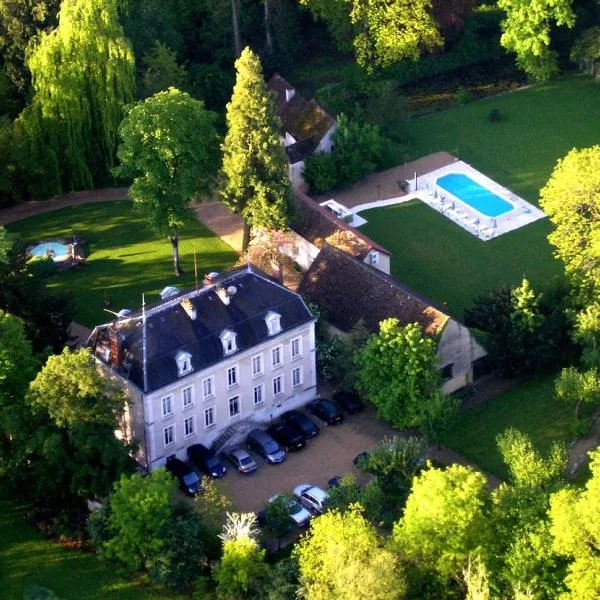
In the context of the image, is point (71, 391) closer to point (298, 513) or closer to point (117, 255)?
point (298, 513)

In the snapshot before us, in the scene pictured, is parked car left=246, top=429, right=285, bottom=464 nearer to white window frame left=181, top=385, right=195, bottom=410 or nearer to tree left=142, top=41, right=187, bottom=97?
white window frame left=181, top=385, right=195, bottom=410

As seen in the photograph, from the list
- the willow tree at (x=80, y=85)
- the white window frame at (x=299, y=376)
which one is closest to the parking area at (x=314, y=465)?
the white window frame at (x=299, y=376)

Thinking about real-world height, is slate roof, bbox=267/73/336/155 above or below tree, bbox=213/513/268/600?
above

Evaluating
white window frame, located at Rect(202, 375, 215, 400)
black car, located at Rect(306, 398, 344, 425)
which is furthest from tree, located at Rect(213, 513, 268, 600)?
black car, located at Rect(306, 398, 344, 425)

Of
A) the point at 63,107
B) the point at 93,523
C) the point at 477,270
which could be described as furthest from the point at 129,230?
the point at 93,523

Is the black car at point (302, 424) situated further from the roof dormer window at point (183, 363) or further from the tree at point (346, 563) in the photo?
the tree at point (346, 563)

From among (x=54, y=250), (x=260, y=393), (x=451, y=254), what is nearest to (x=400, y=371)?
(x=260, y=393)
